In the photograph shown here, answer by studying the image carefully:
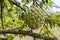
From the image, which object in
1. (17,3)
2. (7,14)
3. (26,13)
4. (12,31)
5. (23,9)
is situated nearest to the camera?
(12,31)

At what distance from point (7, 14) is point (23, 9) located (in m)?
0.43

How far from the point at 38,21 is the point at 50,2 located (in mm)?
877

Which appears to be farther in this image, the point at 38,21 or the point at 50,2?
the point at 50,2

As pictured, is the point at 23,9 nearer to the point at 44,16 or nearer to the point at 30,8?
the point at 30,8

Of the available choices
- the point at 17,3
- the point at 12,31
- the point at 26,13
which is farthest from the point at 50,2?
the point at 12,31

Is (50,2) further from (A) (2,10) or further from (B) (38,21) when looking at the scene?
(B) (38,21)

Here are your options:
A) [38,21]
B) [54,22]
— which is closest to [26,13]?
[38,21]

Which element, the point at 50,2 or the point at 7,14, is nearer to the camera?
the point at 7,14

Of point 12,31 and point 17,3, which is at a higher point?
point 17,3

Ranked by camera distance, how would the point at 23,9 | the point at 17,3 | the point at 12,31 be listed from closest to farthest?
the point at 12,31 → the point at 23,9 → the point at 17,3

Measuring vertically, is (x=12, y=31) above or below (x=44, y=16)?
below

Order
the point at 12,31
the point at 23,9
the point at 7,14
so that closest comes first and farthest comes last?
the point at 12,31
the point at 23,9
the point at 7,14

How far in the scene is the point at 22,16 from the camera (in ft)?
6.79

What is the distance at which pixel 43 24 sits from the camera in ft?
6.54
